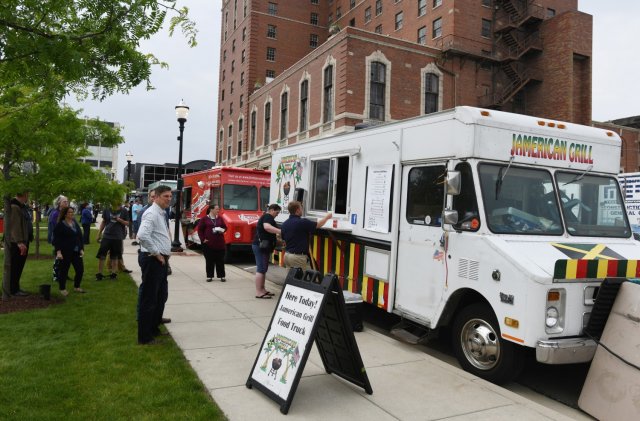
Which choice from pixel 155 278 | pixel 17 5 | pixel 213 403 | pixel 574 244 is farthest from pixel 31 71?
pixel 574 244

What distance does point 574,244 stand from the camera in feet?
18.1

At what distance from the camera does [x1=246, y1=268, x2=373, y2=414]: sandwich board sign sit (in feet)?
14.0

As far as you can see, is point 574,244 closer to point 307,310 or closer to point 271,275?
point 307,310

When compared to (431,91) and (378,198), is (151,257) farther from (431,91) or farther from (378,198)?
(431,91)

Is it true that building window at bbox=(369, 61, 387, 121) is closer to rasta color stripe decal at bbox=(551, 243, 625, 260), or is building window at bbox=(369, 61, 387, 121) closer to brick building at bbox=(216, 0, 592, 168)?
brick building at bbox=(216, 0, 592, 168)

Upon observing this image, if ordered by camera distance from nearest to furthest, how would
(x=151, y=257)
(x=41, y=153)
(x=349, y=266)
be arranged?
(x=151, y=257), (x=349, y=266), (x=41, y=153)

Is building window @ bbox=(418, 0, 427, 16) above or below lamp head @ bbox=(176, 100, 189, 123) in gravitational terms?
above

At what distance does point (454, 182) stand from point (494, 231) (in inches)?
26.8

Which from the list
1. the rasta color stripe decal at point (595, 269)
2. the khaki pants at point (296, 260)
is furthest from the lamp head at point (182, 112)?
the rasta color stripe decal at point (595, 269)

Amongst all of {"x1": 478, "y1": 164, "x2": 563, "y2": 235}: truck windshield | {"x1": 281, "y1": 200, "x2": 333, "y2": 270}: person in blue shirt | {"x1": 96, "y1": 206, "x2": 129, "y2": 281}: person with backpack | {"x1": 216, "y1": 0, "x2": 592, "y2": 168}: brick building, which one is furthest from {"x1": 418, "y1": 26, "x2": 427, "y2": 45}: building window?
{"x1": 478, "y1": 164, "x2": 563, "y2": 235}: truck windshield

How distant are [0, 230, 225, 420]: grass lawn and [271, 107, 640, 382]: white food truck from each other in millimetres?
2871

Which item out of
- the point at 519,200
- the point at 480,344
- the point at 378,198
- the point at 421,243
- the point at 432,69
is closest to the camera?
the point at 480,344

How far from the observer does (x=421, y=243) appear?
20.7 feet

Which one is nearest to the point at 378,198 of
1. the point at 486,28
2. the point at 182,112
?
the point at 182,112
